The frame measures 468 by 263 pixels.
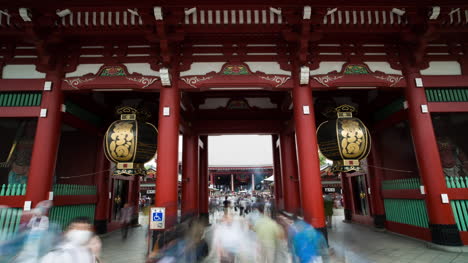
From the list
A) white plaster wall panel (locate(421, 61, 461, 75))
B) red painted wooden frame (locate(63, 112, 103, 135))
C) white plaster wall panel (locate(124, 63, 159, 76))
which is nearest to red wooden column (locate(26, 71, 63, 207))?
red painted wooden frame (locate(63, 112, 103, 135))

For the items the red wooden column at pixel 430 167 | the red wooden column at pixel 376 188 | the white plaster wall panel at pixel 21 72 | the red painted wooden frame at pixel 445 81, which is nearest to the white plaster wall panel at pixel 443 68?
the red painted wooden frame at pixel 445 81

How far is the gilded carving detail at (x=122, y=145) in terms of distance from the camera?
248 inches

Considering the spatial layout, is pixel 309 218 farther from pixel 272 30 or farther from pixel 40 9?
pixel 40 9

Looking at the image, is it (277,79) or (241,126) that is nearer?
(277,79)

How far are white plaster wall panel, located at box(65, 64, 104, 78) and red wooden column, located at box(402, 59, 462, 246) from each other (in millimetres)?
9178

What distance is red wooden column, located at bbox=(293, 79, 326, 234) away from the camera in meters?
6.23

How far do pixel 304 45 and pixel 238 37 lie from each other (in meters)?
1.94

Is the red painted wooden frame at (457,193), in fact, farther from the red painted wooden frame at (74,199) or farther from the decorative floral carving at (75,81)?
the red painted wooden frame at (74,199)

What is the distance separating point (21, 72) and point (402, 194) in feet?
41.2

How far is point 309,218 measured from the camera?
621 centimetres

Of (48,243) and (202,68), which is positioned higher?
(202,68)

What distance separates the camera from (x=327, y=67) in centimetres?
725

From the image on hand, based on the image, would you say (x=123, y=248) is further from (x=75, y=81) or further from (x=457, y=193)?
(x=457, y=193)

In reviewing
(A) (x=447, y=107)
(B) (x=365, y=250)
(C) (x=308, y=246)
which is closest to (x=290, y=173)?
(B) (x=365, y=250)
